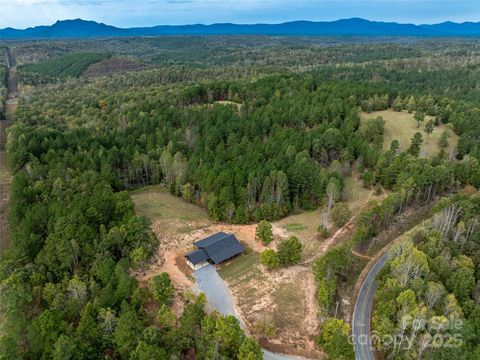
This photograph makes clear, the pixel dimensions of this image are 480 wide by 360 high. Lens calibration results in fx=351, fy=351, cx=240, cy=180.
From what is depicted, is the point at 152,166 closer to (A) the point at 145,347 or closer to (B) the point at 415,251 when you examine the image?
(A) the point at 145,347

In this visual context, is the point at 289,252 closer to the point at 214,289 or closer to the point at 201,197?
the point at 214,289

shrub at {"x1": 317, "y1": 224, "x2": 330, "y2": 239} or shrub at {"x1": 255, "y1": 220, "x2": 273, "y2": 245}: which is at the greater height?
shrub at {"x1": 255, "y1": 220, "x2": 273, "y2": 245}

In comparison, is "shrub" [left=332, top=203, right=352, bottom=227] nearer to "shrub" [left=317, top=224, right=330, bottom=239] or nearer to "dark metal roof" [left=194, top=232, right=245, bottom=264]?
"shrub" [left=317, top=224, right=330, bottom=239]

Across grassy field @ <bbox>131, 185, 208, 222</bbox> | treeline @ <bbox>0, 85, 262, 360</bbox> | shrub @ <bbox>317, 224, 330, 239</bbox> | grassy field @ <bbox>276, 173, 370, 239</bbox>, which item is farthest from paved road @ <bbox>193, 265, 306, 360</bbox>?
shrub @ <bbox>317, 224, 330, 239</bbox>

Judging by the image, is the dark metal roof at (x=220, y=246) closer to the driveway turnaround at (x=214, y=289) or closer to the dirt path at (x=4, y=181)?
the driveway turnaround at (x=214, y=289)

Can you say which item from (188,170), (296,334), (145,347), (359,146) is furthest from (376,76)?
(145,347)

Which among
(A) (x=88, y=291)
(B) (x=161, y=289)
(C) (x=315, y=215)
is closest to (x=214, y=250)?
(B) (x=161, y=289)

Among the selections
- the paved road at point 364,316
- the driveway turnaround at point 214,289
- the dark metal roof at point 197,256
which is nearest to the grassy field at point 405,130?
the paved road at point 364,316
